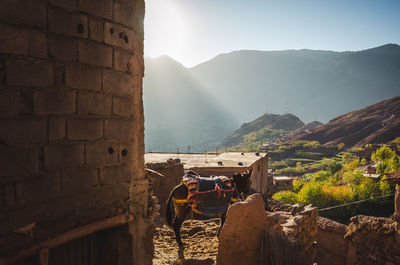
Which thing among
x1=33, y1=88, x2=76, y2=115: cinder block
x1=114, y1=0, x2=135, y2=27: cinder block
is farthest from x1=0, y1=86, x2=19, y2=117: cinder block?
x1=114, y1=0, x2=135, y2=27: cinder block

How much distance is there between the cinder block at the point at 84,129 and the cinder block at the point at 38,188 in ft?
1.57

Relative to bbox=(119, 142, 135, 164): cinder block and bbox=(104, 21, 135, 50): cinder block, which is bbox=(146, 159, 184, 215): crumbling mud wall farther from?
bbox=(104, 21, 135, 50): cinder block

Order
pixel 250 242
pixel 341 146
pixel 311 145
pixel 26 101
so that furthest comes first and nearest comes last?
pixel 311 145, pixel 341 146, pixel 250 242, pixel 26 101

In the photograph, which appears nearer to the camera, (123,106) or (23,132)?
(23,132)

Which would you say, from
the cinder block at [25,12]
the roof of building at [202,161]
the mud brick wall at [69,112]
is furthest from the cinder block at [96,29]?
the roof of building at [202,161]

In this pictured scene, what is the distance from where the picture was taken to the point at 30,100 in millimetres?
2562

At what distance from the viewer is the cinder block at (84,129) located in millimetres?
2869

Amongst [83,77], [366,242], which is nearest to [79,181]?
Answer: [83,77]

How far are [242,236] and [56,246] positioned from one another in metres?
2.69

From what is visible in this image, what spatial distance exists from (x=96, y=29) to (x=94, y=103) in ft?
2.95

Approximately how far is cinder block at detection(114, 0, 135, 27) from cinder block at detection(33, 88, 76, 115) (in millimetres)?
1208

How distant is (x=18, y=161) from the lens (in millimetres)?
2496

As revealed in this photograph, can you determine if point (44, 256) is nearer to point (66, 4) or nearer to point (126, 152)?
point (126, 152)

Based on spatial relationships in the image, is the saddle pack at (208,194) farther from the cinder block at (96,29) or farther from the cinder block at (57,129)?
the cinder block at (96,29)
